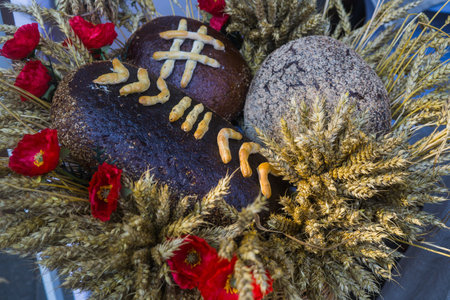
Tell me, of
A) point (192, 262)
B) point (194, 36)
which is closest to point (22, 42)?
point (194, 36)

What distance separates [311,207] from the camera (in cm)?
82

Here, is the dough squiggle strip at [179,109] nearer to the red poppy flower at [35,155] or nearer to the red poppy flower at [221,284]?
the red poppy flower at [35,155]

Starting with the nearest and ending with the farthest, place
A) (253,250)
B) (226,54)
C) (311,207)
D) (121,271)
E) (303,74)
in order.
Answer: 1. (253,250)
2. (121,271)
3. (311,207)
4. (303,74)
5. (226,54)

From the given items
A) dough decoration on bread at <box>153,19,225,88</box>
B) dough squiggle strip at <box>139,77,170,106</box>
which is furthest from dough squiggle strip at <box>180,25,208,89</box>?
dough squiggle strip at <box>139,77,170,106</box>

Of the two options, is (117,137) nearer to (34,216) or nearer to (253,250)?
(34,216)

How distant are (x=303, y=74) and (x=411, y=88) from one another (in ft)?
1.21

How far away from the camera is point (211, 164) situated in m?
0.88

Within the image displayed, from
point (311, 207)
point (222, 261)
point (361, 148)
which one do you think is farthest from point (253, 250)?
point (361, 148)

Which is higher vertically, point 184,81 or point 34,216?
point 184,81

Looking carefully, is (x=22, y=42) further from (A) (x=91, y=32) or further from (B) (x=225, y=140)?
(B) (x=225, y=140)

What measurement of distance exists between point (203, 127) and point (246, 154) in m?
0.14

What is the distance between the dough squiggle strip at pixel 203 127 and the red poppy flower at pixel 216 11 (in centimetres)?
51

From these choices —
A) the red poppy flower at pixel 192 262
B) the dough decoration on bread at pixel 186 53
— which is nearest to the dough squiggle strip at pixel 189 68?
the dough decoration on bread at pixel 186 53

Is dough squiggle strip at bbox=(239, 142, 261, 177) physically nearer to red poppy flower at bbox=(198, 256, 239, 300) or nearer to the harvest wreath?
the harvest wreath
